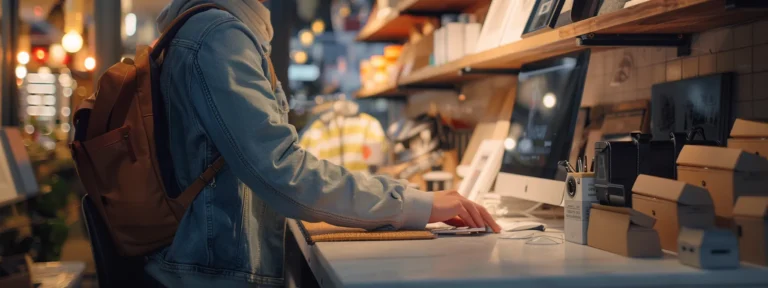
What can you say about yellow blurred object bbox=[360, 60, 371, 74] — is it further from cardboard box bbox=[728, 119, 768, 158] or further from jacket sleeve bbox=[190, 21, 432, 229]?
cardboard box bbox=[728, 119, 768, 158]

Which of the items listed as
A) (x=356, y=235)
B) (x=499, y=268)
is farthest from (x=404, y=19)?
(x=499, y=268)

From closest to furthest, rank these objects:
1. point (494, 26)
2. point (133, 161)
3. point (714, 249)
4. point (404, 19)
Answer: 1. point (714, 249)
2. point (133, 161)
3. point (494, 26)
4. point (404, 19)

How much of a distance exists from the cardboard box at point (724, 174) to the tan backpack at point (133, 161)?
96cm

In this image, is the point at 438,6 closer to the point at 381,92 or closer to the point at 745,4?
the point at 381,92

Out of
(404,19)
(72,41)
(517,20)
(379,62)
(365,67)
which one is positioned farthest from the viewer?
(72,41)

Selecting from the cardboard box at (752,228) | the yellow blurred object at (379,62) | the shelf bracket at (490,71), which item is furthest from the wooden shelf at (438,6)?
the cardboard box at (752,228)

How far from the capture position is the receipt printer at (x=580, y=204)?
1.72m

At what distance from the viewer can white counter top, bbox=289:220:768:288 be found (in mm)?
1305

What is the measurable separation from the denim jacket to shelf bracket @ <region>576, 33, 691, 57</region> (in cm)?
56

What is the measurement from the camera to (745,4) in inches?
54.6

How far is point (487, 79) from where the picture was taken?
376cm

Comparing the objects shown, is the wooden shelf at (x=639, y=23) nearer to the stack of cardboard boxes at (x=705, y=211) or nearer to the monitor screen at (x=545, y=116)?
the monitor screen at (x=545, y=116)

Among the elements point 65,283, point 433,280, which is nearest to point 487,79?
point 65,283

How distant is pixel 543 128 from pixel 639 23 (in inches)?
24.5
